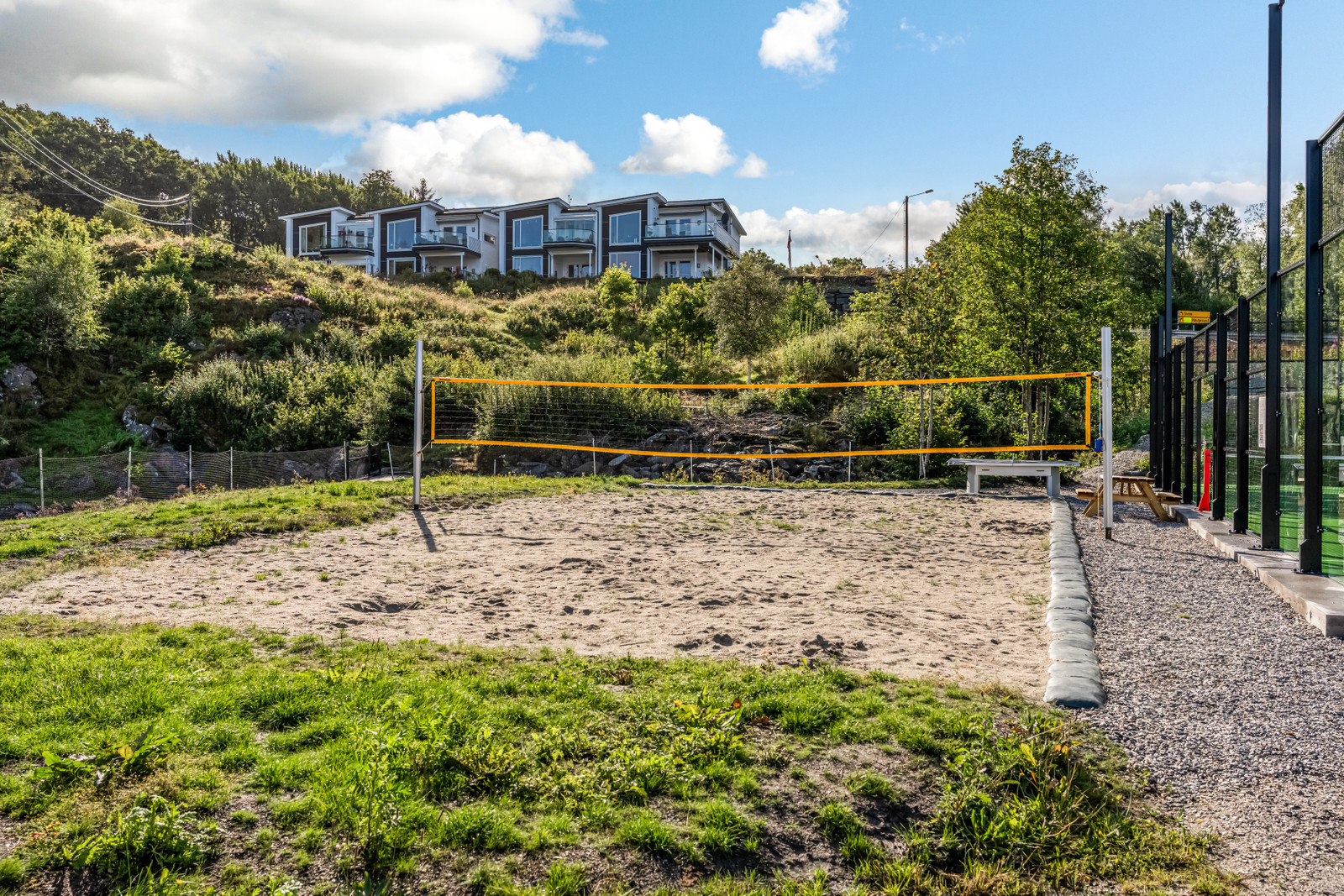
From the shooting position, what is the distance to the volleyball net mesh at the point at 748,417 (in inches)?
642

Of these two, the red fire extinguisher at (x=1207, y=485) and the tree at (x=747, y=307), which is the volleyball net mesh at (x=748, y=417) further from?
the tree at (x=747, y=307)

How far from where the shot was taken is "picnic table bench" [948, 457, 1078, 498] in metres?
12.5

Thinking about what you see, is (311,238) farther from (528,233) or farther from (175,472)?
(175,472)

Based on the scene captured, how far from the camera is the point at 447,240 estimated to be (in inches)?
2002

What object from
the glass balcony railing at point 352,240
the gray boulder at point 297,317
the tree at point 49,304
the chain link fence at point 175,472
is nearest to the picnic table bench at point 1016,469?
the chain link fence at point 175,472

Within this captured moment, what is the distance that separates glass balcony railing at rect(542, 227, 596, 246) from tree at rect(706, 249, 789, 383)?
28381 mm

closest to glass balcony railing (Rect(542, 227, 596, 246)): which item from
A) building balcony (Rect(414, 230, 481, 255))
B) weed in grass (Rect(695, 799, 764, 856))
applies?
building balcony (Rect(414, 230, 481, 255))

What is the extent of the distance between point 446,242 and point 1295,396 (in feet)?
162

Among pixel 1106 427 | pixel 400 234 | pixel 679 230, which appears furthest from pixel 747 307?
pixel 400 234

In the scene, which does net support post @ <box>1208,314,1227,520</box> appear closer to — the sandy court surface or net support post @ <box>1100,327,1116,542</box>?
net support post @ <box>1100,327,1116,542</box>

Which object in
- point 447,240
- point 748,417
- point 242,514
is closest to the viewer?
point 242,514

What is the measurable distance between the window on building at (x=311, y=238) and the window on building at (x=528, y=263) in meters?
13.5

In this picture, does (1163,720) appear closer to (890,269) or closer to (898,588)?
(898,588)

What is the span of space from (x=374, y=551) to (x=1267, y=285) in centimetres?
923
